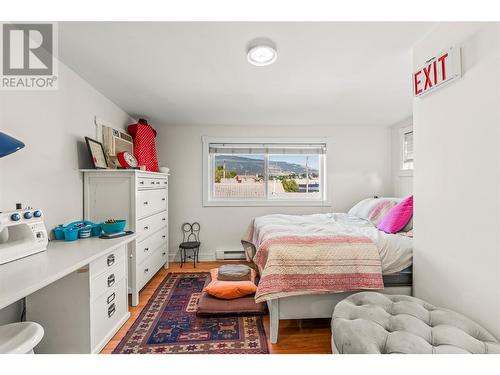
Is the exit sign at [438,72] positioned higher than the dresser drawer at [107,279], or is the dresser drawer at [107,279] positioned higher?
the exit sign at [438,72]

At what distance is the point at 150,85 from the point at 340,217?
290 centimetres

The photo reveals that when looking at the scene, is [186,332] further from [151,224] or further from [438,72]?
[438,72]

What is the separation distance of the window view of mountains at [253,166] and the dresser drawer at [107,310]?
256cm

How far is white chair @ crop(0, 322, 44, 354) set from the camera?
3.64 ft

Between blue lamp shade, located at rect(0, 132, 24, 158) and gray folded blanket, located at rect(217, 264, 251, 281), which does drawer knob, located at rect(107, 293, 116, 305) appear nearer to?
gray folded blanket, located at rect(217, 264, 251, 281)

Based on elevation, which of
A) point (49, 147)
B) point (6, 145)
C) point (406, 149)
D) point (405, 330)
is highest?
point (406, 149)

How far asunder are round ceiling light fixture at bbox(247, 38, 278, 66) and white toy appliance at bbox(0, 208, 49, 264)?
1.85m

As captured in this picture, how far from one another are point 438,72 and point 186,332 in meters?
2.67

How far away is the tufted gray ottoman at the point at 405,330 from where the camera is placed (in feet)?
3.82

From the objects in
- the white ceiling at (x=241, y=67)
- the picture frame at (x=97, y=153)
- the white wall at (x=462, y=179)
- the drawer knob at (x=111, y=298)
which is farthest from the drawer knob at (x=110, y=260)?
the white wall at (x=462, y=179)

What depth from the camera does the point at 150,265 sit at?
3.05 metres

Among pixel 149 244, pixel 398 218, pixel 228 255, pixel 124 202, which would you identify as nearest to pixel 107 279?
pixel 124 202

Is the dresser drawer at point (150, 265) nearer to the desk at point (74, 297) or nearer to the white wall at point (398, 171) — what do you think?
the desk at point (74, 297)
